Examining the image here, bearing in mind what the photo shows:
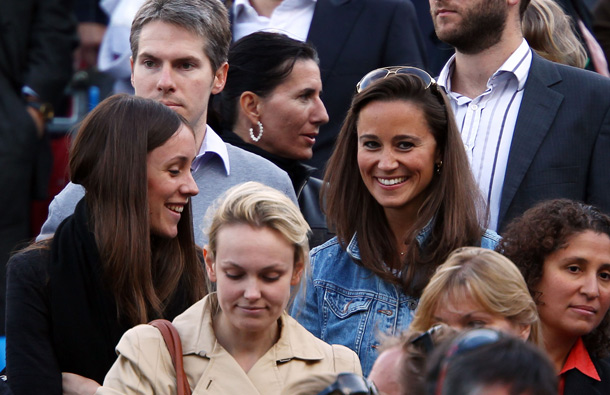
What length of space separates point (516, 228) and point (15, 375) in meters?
1.82

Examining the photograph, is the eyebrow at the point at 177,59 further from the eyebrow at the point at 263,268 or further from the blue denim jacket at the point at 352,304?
the eyebrow at the point at 263,268

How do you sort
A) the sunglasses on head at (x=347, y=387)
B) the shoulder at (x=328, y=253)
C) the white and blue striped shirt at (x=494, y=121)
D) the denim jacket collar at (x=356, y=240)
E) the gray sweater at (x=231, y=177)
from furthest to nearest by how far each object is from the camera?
the white and blue striped shirt at (x=494, y=121), the gray sweater at (x=231, y=177), the shoulder at (x=328, y=253), the denim jacket collar at (x=356, y=240), the sunglasses on head at (x=347, y=387)

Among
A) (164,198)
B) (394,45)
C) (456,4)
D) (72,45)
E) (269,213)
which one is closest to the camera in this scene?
(269,213)

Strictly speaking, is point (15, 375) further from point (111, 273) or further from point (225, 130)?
point (225, 130)

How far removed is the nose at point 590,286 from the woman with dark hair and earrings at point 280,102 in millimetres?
1729

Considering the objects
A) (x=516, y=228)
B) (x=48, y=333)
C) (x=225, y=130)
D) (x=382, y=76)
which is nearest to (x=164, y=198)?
(x=48, y=333)

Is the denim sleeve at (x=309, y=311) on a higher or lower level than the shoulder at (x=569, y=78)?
lower

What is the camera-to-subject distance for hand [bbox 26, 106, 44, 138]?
6.49 metres

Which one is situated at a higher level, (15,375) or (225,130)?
(225,130)

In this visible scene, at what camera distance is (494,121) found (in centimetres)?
504

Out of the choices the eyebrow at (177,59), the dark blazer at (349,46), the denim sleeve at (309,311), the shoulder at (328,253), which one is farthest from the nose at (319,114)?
the denim sleeve at (309,311)

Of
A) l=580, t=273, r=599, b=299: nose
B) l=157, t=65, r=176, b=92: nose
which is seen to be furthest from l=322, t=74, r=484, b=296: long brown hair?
l=157, t=65, r=176, b=92: nose

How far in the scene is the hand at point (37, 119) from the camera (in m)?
6.49

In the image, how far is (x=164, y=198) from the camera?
3.96 metres
